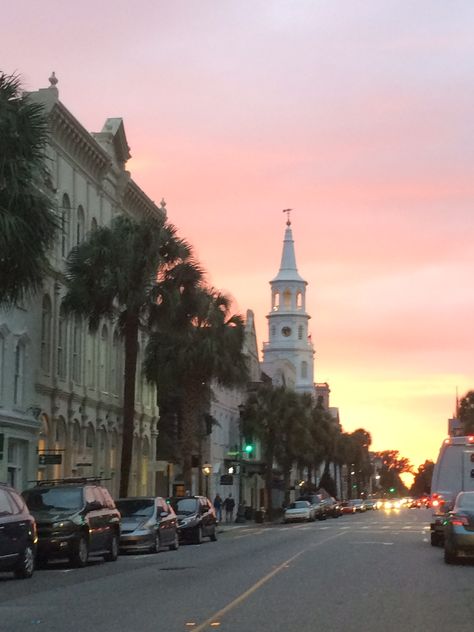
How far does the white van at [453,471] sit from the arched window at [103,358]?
77.2ft

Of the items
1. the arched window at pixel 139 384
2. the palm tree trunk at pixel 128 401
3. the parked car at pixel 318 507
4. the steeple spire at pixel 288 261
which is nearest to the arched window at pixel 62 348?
the palm tree trunk at pixel 128 401

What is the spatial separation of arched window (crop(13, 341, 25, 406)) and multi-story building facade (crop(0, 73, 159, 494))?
0.11ft

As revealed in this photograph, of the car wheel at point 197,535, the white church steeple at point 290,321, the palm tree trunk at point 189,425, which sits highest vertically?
the white church steeple at point 290,321

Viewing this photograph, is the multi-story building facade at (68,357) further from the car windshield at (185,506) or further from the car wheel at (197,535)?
the car wheel at (197,535)

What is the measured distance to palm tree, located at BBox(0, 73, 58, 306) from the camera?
22.9m

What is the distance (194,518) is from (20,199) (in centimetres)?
1670

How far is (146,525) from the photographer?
1195 inches

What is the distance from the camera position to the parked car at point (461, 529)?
76.1ft

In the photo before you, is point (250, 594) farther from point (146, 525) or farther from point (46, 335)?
point (46, 335)

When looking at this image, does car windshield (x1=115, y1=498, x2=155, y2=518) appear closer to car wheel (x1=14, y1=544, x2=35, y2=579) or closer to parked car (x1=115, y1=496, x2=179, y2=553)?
parked car (x1=115, y1=496, x2=179, y2=553)

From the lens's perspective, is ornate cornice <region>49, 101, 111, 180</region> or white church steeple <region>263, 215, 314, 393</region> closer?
ornate cornice <region>49, 101, 111, 180</region>

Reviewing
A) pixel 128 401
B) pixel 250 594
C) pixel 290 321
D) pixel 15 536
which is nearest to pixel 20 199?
pixel 15 536

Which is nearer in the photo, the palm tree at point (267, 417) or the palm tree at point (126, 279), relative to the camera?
the palm tree at point (126, 279)

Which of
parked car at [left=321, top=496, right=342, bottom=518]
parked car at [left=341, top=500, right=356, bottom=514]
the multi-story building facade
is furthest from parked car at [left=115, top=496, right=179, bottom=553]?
parked car at [left=341, top=500, right=356, bottom=514]
